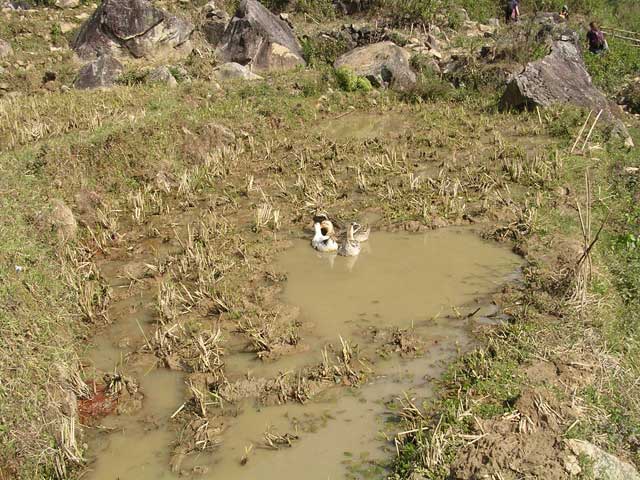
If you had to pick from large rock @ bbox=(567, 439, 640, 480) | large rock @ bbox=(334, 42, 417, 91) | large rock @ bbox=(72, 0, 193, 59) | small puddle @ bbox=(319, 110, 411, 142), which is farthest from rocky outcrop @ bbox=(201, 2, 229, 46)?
large rock @ bbox=(567, 439, 640, 480)

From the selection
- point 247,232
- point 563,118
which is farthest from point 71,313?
point 563,118

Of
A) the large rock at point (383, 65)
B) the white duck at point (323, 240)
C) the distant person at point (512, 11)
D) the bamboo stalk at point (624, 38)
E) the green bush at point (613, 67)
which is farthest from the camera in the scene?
the distant person at point (512, 11)

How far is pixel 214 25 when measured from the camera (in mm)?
17844

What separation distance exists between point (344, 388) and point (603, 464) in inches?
81.5

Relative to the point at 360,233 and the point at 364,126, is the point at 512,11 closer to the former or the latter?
the point at 364,126

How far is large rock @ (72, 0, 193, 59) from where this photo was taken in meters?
15.5

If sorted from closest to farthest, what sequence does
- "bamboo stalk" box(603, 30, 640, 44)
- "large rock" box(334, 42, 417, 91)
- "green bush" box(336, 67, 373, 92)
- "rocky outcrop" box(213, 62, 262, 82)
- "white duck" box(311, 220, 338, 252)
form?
"white duck" box(311, 220, 338, 252), "green bush" box(336, 67, 373, 92), "large rock" box(334, 42, 417, 91), "rocky outcrop" box(213, 62, 262, 82), "bamboo stalk" box(603, 30, 640, 44)

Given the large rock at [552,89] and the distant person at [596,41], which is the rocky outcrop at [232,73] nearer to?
the large rock at [552,89]

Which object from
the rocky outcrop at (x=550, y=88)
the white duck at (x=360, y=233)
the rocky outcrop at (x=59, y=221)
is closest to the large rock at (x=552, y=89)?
the rocky outcrop at (x=550, y=88)

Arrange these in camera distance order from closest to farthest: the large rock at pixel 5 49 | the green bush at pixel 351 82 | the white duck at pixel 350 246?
the white duck at pixel 350 246 → the green bush at pixel 351 82 → the large rock at pixel 5 49

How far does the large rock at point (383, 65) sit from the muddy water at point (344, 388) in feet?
25.1

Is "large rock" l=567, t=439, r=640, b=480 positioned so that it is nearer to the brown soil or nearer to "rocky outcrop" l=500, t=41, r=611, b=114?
the brown soil

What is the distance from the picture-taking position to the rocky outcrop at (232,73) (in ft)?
47.4

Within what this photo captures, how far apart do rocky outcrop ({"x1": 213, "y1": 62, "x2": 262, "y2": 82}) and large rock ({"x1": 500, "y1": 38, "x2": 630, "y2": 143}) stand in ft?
21.3
